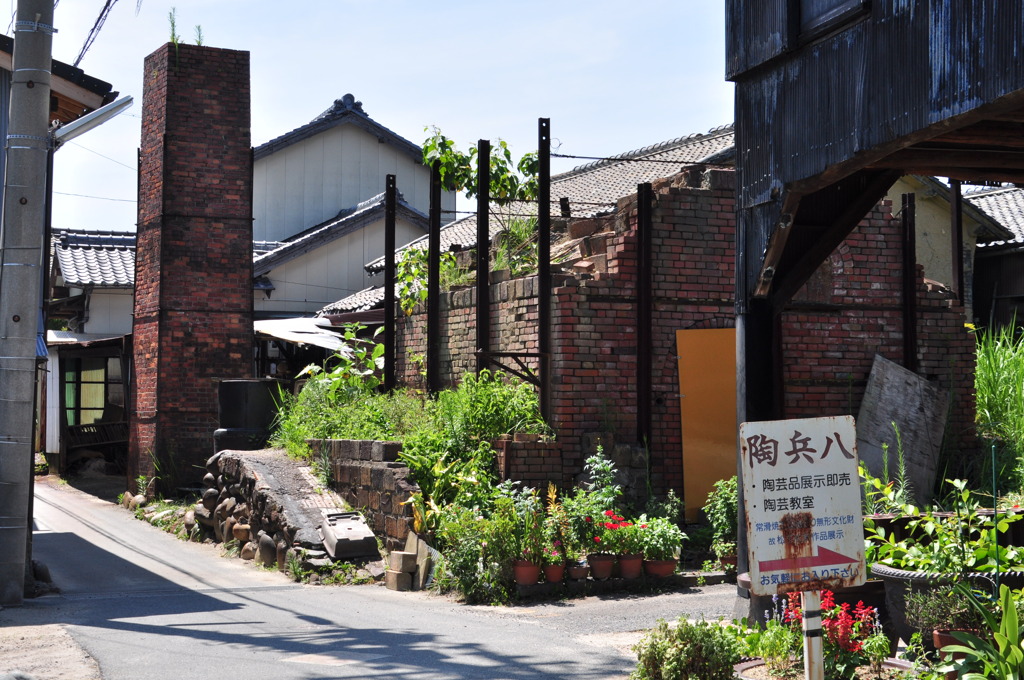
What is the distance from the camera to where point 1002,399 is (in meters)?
12.8

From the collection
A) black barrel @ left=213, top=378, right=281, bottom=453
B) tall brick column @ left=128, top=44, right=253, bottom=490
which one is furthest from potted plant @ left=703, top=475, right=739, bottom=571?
tall brick column @ left=128, top=44, right=253, bottom=490

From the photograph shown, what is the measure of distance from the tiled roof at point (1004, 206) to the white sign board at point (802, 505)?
2040 cm

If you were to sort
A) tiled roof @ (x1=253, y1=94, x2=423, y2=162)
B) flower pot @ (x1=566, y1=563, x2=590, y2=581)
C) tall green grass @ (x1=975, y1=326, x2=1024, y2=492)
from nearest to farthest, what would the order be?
flower pot @ (x1=566, y1=563, x2=590, y2=581), tall green grass @ (x1=975, y1=326, x2=1024, y2=492), tiled roof @ (x1=253, y1=94, x2=423, y2=162)

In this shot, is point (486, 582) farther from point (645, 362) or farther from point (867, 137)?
point (867, 137)

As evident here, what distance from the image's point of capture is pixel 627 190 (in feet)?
75.8

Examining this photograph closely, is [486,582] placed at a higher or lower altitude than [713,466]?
lower

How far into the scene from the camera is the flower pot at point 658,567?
392 inches

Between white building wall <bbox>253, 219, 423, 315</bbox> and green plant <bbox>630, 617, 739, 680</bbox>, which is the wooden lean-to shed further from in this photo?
white building wall <bbox>253, 219, 423, 315</bbox>

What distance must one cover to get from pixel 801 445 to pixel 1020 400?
30.0 ft

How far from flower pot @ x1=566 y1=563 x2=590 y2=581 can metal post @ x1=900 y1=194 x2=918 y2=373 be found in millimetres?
4999

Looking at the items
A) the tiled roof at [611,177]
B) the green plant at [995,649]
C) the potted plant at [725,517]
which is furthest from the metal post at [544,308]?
the tiled roof at [611,177]


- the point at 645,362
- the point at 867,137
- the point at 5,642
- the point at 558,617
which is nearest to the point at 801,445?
the point at 867,137

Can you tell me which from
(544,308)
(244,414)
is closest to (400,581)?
(544,308)

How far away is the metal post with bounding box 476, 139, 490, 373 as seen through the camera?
12977 mm
